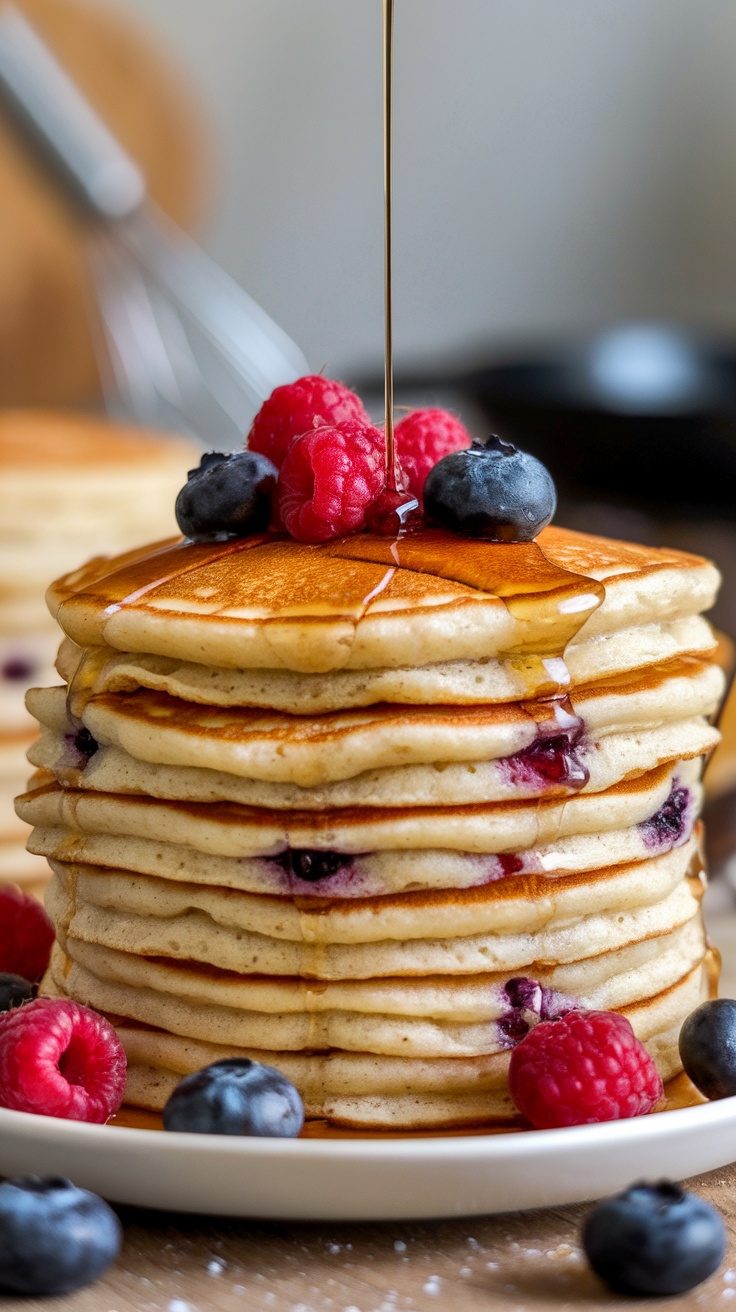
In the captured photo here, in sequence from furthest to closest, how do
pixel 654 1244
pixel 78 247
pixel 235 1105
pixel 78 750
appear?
pixel 78 247 → pixel 78 750 → pixel 235 1105 → pixel 654 1244

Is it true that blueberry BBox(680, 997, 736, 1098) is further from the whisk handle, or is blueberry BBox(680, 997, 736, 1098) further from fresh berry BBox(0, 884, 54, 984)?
the whisk handle

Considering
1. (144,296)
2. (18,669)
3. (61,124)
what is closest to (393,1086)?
(18,669)

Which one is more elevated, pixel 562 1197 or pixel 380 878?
pixel 380 878

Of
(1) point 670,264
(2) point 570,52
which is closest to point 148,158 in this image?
(2) point 570,52

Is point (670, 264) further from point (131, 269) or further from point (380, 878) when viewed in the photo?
point (380, 878)

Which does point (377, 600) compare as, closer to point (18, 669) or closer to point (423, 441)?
point (423, 441)
